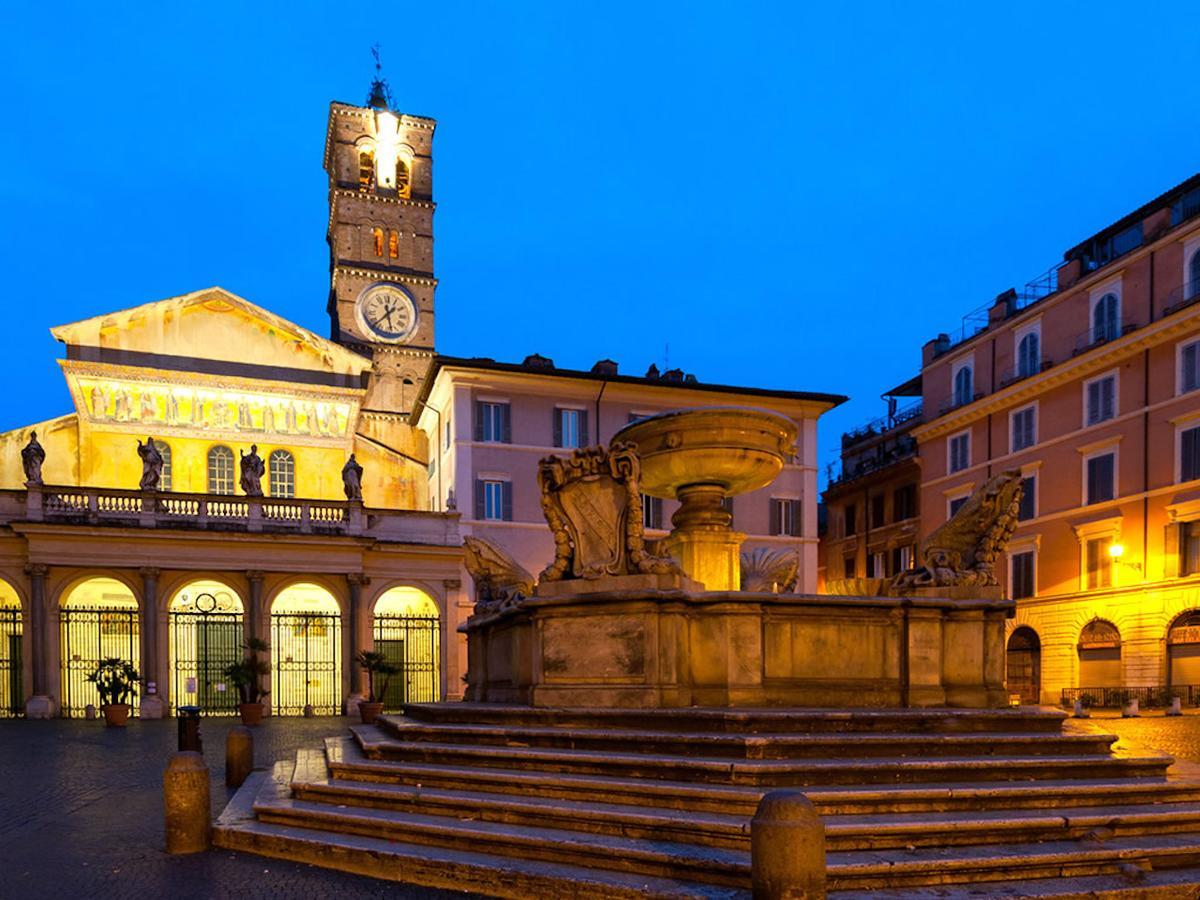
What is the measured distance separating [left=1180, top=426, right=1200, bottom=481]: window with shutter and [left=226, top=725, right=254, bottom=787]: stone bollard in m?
27.6

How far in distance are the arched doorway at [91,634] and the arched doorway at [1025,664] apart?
29.1 m

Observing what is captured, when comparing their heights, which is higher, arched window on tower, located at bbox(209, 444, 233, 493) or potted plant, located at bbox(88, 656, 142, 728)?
arched window on tower, located at bbox(209, 444, 233, 493)

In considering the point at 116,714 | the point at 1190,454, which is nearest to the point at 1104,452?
the point at 1190,454

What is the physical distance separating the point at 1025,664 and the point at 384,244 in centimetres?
3851

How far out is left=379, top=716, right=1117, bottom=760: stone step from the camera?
700 centimetres

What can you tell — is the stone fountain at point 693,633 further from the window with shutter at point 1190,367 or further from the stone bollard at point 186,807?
the window with shutter at point 1190,367

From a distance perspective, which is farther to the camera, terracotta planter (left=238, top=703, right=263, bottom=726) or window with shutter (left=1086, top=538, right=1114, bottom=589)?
window with shutter (left=1086, top=538, right=1114, bottom=589)

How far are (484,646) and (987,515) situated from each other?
5.71m

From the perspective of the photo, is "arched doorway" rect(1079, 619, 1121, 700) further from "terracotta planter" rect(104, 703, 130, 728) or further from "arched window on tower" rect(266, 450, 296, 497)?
"terracotta planter" rect(104, 703, 130, 728)

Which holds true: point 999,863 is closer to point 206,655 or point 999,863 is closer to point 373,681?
point 373,681

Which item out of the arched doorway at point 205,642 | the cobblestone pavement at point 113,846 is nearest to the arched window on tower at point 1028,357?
the arched doorway at point 205,642

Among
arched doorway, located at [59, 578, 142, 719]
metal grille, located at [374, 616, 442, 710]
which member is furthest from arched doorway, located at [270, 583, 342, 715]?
arched doorway, located at [59, 578, 142, 719]

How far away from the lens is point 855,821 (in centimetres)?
615

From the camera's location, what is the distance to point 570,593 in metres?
8.88
